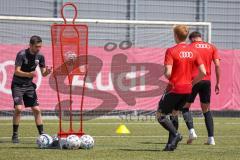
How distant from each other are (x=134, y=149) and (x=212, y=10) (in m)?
17.0

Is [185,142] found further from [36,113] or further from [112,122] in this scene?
[112,122]

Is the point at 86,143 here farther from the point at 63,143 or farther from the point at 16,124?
the point at 16,124

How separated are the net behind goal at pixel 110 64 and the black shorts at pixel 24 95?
861 centimetres

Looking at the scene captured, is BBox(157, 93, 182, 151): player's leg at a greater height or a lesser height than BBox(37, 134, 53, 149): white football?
greater

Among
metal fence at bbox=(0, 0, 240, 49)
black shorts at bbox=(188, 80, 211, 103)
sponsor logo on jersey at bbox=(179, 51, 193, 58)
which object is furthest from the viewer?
metal fence at bbox=(0, 0, 240, 49)

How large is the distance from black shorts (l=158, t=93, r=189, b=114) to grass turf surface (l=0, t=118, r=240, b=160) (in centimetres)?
70

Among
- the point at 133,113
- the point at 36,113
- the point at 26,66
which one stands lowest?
the point at 133,113

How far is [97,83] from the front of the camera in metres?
25.4

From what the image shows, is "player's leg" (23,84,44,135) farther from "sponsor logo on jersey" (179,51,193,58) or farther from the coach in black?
"sponsor logo on jersey" (179,51,193,58)

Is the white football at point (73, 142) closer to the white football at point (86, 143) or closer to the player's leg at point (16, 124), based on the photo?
the white football at point (86, 143)

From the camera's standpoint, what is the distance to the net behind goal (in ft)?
80.7

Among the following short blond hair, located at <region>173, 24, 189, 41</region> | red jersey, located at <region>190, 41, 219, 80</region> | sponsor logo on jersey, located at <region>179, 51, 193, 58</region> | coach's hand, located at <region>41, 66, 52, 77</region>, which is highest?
short blond hair, located at <region>173, 24, 189, 41</region>

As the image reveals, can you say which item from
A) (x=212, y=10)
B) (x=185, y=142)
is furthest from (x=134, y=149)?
(x=212, y=10)

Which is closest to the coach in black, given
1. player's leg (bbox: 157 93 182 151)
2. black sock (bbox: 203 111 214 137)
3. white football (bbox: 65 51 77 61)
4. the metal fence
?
white football (bbox: 65 51 77 61)
